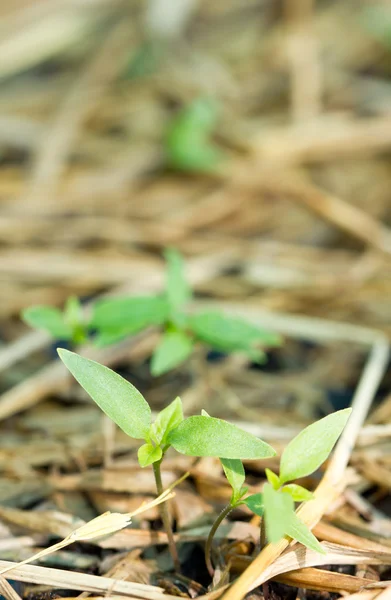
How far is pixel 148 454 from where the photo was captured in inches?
33.7

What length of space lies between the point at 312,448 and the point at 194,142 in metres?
1.45

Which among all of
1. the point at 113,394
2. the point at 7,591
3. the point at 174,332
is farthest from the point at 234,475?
the point at 174,332

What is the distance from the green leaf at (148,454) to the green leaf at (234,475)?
0.09 metres

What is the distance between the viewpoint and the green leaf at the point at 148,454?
845 millimetres

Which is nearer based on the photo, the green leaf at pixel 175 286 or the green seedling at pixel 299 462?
the green seedling at pixel 299 462


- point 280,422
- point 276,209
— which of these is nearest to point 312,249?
point 276,209

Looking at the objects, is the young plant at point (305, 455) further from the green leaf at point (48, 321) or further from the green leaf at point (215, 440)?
the green leaf at point (48, 321)

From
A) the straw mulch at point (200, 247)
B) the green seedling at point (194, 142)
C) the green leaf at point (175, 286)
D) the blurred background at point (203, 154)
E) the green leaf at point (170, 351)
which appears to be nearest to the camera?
the straw mulch at point (200, 247)

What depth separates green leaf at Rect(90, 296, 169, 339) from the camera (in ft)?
4.12

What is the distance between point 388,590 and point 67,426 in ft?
2.31

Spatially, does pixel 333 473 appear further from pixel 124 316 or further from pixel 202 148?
pixel 202 148

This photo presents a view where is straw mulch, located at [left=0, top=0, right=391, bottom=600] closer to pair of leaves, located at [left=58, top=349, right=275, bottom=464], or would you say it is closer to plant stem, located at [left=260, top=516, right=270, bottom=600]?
plant stem, located at [left=260, top=516, right=270, bottom=600]

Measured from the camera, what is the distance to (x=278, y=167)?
2.06m

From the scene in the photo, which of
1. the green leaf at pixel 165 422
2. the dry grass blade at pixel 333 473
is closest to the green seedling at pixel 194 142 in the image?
the dry grass blade at pixel 333 473
